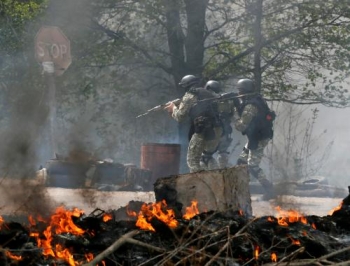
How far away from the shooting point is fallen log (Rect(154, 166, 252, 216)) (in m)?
8.27

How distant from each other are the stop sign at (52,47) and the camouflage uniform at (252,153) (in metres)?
3.95

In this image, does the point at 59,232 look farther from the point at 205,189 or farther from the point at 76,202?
the point at 76,202

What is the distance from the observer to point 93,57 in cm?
1983

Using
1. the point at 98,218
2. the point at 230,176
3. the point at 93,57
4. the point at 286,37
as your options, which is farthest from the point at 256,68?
the point at 98,218

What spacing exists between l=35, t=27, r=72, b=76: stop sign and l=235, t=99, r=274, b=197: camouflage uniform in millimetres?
3951

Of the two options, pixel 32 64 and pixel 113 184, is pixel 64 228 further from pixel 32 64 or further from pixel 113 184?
pixel 32 64

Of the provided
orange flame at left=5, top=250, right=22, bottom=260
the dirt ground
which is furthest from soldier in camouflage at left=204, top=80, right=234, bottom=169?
orange flame at left=5, top=250, right=22, bottom=260

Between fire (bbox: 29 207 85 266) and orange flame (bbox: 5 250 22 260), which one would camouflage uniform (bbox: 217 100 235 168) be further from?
orange flame (bbox: 5 250 22 260)

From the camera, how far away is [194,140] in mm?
14477

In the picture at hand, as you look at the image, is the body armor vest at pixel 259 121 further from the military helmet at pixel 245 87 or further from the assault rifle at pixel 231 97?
the military helmet at pixel 245 87

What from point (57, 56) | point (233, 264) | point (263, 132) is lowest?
point (233, 264)

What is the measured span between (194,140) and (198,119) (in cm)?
42

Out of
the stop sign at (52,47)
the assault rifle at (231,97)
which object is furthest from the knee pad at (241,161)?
the stop sign at (52,47)

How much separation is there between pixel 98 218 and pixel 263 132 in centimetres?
892
